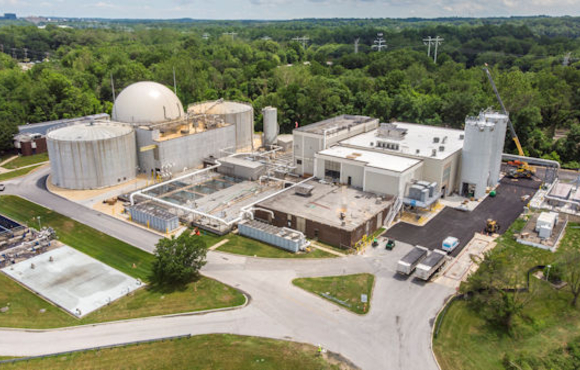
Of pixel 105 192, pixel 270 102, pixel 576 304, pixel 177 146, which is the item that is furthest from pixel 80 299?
pixel 270 102

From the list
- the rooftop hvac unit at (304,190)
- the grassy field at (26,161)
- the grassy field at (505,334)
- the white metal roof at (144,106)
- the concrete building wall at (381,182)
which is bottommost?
the grassy field at (505,334)

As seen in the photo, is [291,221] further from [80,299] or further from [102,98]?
[102,98]

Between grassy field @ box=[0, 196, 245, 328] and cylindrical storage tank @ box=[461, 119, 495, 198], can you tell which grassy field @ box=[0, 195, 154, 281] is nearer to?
grassy field @ box=[0, 196, 245, 328]

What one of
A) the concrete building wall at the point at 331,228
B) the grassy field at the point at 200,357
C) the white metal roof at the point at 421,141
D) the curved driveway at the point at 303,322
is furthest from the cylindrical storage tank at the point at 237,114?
the grassy field at the point at 200,357

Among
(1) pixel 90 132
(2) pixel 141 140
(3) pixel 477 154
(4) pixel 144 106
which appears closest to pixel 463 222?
(3) pixel 477 154

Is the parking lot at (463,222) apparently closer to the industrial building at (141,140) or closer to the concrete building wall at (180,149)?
the concrete building wall at (180,149)

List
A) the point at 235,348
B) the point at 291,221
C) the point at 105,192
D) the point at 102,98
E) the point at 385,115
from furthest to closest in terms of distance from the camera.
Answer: the point at 102,98, the point at 385,115, the point at 105,192, the point at 291,221, the point at 235,348

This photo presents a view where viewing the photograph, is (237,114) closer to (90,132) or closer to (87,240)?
(90,132)
